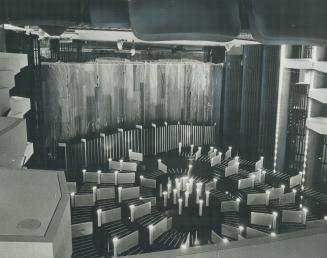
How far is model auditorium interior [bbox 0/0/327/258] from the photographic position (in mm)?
1141

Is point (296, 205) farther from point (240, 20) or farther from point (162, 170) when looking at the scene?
point (240, 20)

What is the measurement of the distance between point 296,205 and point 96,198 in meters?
3.44

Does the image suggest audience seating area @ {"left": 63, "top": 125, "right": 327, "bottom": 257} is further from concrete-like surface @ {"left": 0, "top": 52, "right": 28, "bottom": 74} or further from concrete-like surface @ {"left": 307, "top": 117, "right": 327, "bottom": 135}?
concrete-like surface @ {"left": 0, "top": 52, "right": 28, "bottom": 74}

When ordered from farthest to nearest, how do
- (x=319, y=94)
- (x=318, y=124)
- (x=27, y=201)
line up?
(x=319, y=94) → (x=318, y=124) → (x=27, y=201)

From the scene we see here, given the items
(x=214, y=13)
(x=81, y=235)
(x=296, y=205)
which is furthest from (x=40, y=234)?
(x=296, y=205)

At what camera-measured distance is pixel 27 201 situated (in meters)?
1.45

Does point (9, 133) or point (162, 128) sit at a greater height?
point (9, 133)

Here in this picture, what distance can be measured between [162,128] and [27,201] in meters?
7.91

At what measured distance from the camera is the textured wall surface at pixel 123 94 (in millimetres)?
7820

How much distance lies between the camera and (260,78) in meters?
8.52

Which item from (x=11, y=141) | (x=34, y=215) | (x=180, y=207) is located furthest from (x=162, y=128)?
(x=34, y=215)

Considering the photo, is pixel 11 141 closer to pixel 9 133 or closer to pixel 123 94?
pixel 9 133

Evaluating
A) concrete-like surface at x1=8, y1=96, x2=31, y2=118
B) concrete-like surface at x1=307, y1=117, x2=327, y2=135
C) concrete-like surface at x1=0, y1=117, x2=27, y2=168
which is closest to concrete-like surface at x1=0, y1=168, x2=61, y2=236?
concrete-like surface at x1=0, y1=117, x2=27, y2=168

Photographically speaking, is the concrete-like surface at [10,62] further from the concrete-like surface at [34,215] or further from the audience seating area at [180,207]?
the concrete-like surface at [34,215]
